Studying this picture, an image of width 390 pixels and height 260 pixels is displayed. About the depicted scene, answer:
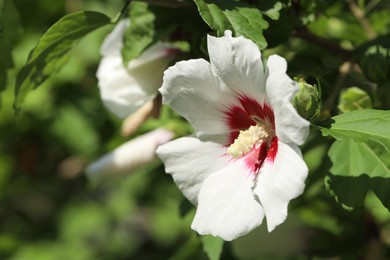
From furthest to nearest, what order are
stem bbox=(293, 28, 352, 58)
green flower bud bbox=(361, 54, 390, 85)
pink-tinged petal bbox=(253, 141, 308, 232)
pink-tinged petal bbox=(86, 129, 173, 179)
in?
1. pink-tinged petal bbox=(86, 129, 173, 179)
2. stem bbox=(293, 28, 352, 58)
3. green flower bud bbox=(361, 54, 390, 85)
4. pink-tinged petal bbox=(253, 141, 308, 232)

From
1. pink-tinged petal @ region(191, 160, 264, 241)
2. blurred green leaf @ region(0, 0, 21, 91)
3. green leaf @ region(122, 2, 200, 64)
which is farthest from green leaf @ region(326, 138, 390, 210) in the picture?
blurred green leaf @ region(0, 0, 21, 91)

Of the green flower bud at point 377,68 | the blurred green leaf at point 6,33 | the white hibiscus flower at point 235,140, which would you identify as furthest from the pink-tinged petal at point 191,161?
the blurred green leaf at point 6,33

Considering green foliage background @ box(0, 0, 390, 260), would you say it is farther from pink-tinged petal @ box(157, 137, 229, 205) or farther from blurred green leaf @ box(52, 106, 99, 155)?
pink-tinged petal @ box(157, 137, 229, 205)

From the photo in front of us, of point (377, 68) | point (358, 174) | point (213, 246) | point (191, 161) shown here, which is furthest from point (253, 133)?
point (213, 246)

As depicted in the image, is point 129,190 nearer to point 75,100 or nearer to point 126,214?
point 126,214

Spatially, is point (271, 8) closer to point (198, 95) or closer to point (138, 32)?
point (198, 95)

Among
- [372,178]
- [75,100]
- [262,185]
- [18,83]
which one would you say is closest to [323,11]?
[372,178]
